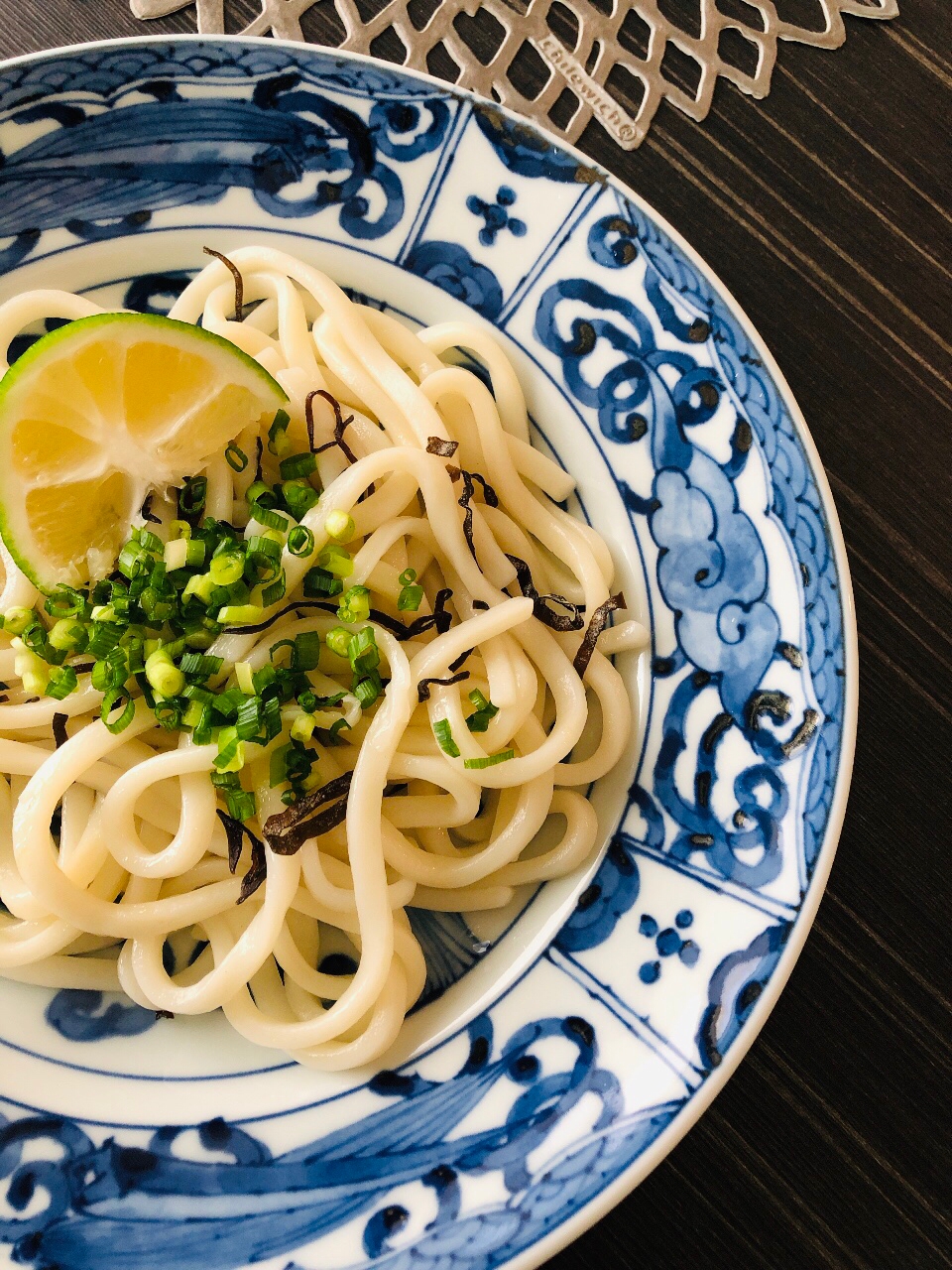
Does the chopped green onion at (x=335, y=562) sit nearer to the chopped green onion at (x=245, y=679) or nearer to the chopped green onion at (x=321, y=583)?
the chopped green onion at (x=321, y=583)

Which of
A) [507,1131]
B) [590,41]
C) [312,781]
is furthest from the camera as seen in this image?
[590,41]

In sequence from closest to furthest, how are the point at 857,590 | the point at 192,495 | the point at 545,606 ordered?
1. the point at 192,495
2. the point at 545,606
3. the point at 857,590

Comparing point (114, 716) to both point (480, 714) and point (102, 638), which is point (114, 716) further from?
point (480, 714)

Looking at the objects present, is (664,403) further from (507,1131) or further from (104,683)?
(507,1131)

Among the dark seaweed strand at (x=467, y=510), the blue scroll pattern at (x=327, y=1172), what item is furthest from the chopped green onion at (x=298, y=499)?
the blue scroll pattern at (x=327, y=1172)

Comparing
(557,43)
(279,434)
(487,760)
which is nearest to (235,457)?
(279,434)

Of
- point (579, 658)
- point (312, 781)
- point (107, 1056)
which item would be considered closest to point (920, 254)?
point (579, 658)
